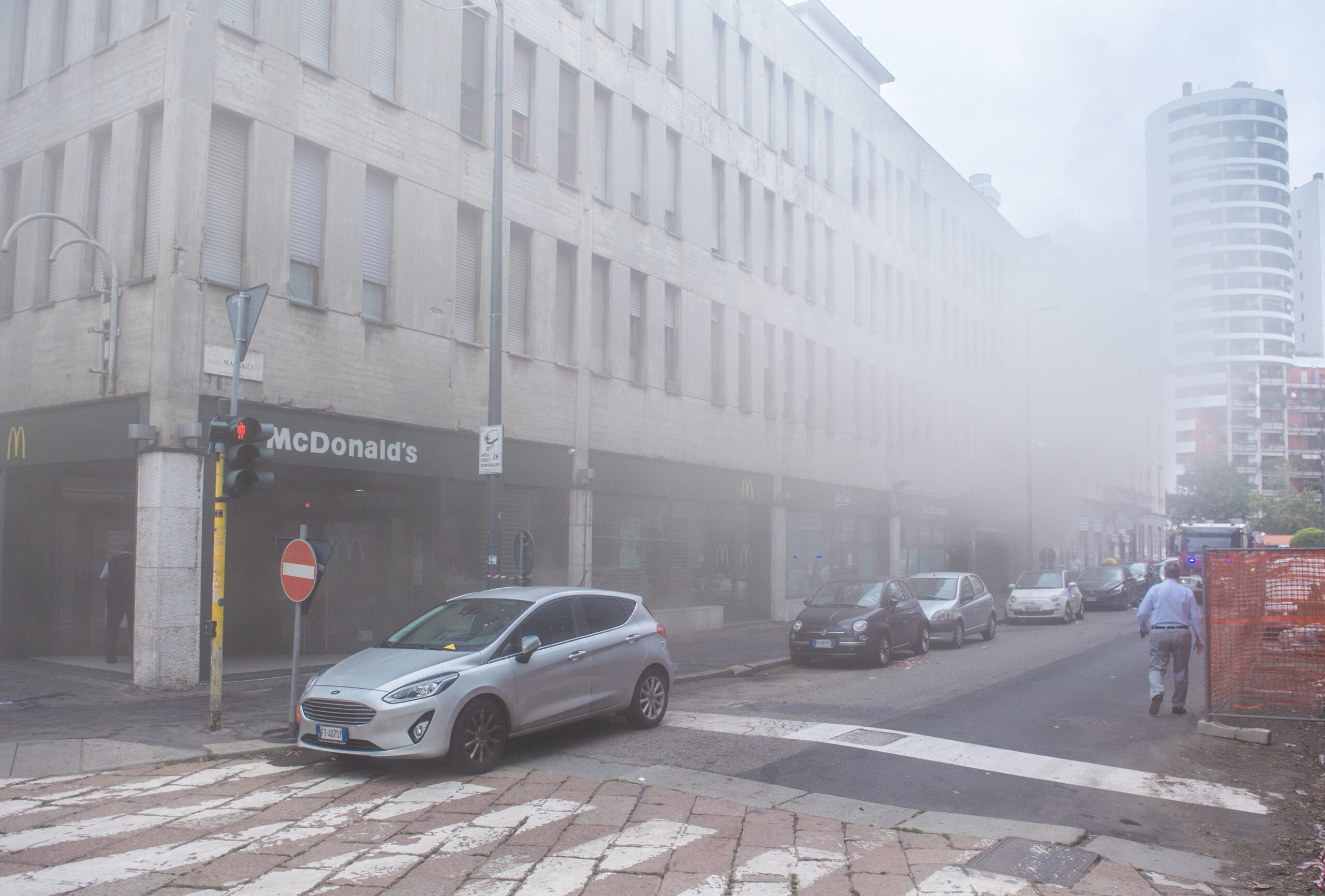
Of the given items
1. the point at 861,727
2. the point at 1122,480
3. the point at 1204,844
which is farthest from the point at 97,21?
the point at 1122,480

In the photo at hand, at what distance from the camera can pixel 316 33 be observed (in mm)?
13594

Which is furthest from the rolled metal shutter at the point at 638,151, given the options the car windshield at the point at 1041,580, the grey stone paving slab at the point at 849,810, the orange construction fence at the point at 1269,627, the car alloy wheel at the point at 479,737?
the grey stone paving slab at the point at 849,810

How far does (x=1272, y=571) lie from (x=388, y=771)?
8849 mm

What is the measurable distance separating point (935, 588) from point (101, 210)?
1514 cm

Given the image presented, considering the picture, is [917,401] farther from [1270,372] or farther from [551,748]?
[1270,372]

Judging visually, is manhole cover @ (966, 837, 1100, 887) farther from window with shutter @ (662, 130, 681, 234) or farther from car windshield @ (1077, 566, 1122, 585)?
car windshield @ (1077, 566, 1122, 585)

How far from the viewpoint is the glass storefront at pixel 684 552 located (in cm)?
1848

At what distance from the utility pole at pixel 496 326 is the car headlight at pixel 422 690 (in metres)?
4.49

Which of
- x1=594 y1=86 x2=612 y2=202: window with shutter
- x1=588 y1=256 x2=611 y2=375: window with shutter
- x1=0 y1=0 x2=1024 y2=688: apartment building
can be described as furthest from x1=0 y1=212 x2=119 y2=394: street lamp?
x1=594 y1=86 x2=612 y2=202: window with shutter

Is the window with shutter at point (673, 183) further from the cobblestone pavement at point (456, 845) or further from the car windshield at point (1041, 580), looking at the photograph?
the cobblestone pavement at point (456, 845)

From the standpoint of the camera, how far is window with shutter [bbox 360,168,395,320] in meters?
14.2

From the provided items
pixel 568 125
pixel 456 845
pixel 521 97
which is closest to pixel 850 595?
pixel 568 125

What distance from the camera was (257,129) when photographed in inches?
492

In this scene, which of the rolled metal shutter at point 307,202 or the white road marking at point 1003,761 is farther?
the rolled metal shutter at point 307,202
